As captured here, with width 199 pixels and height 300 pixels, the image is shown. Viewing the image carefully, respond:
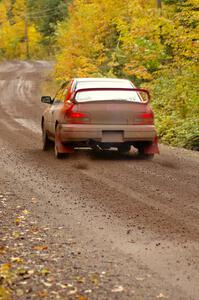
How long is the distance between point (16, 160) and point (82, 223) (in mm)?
5659

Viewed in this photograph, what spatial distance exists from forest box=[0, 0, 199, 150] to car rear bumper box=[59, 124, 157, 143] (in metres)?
3.19

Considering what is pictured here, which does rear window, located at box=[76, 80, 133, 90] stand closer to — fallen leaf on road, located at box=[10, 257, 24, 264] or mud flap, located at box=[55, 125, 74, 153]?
mud flap, located at box=[55, 125, 74, 153]

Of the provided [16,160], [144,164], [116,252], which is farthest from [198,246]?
[16,160]

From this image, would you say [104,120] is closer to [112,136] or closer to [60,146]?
[112,136]

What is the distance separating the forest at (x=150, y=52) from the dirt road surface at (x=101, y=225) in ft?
13.8

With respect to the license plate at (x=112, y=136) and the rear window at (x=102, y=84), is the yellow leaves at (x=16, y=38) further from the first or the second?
the license plate at (x=112, y=136)

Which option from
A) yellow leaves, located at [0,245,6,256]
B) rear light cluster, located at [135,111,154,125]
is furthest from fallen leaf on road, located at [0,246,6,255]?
rear light cluster, located at [135,111,154,125]

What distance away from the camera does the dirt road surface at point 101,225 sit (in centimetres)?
500

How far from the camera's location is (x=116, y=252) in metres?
5.92

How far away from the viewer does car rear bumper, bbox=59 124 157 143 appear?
39.6 ft

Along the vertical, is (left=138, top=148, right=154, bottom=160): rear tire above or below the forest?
below

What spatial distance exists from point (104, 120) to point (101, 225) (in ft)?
17.5

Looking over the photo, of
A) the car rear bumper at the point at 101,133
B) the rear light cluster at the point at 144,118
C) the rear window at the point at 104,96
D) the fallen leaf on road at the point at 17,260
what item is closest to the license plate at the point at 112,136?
the car rear bumper at the point at 101,133

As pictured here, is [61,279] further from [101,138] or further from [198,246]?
[101,138]
